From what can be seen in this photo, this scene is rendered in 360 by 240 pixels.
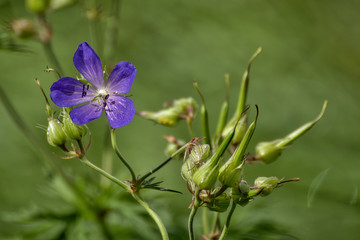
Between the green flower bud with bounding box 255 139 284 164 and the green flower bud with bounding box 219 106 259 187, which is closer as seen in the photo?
the green flower bud with bounding box 219 106 259 187

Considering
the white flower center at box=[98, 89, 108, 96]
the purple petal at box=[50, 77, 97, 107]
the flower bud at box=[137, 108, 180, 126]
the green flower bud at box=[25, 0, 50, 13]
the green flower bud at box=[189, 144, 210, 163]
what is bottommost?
the green flower bud at box=[189, 144, 210, 163]

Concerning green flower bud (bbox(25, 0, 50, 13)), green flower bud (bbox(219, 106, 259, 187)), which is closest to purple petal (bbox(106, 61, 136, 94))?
green flower bud (bbox(219, 106, 259, 187))

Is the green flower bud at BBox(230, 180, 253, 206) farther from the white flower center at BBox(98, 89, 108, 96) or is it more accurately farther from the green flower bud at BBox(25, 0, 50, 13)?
the green flower bud at BBox(25, 0, 50, 13)

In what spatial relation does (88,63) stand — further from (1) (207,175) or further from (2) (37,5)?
(2) (37,5)

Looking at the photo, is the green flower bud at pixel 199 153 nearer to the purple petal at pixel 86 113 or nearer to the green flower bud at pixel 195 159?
the green flower bud at pixel 195 159

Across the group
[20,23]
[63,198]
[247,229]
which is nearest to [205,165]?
[247,229]

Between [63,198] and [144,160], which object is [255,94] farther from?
[63,198]
